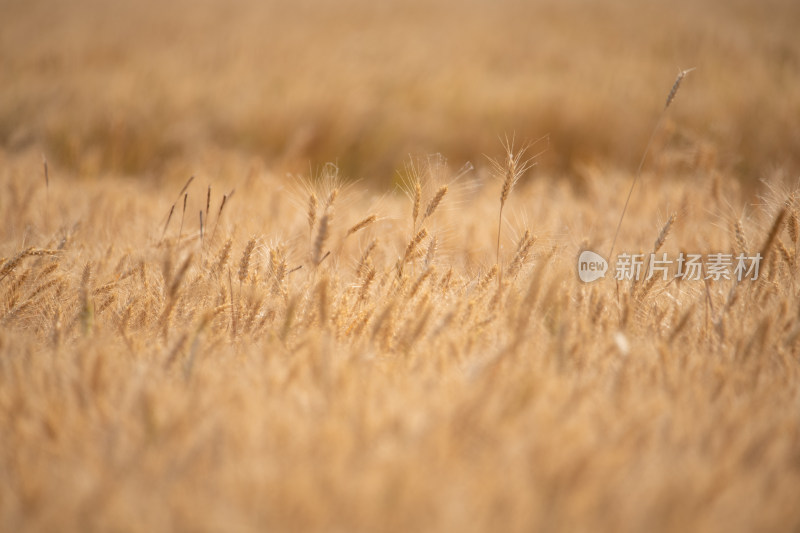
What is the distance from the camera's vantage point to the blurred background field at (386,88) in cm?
435

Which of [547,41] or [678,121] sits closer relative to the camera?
[678,121]

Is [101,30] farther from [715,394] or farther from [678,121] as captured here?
[715,394]

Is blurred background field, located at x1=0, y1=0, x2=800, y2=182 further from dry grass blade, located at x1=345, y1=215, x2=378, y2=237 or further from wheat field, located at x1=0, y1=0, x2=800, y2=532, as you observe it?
dry grass blade, located at x1=345, y1=215, x2=378, y2=237

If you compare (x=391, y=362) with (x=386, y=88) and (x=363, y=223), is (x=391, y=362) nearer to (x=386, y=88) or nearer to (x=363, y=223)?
(x=363, y=223)

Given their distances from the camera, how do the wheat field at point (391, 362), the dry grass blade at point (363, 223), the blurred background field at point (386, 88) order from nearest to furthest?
the wheat field at point (391, 362) → the dry grass blade at point (363, 223) → the blurred background field at point (386, 88)

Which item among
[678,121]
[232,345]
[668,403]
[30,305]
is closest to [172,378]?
[232,345]

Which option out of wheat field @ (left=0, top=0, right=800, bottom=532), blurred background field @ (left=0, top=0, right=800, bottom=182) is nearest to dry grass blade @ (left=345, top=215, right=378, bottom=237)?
wheat field @ (left=0, top=0, right=800, bottom=532)

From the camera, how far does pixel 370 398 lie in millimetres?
1007

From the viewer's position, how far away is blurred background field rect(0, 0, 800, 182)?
4352 millimetres

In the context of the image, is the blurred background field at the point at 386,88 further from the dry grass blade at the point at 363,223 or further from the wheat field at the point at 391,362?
the dry grass blade at the point at 363,223

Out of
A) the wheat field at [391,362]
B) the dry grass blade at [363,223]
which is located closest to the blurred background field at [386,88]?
the wheat field at [391,362]

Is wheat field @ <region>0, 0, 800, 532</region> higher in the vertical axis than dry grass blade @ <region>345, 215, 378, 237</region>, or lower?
lower

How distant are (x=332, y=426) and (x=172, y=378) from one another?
435 millimetres

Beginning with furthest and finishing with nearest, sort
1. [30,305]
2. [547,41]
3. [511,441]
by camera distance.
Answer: [547,41]
[30,305]
[511,441]
